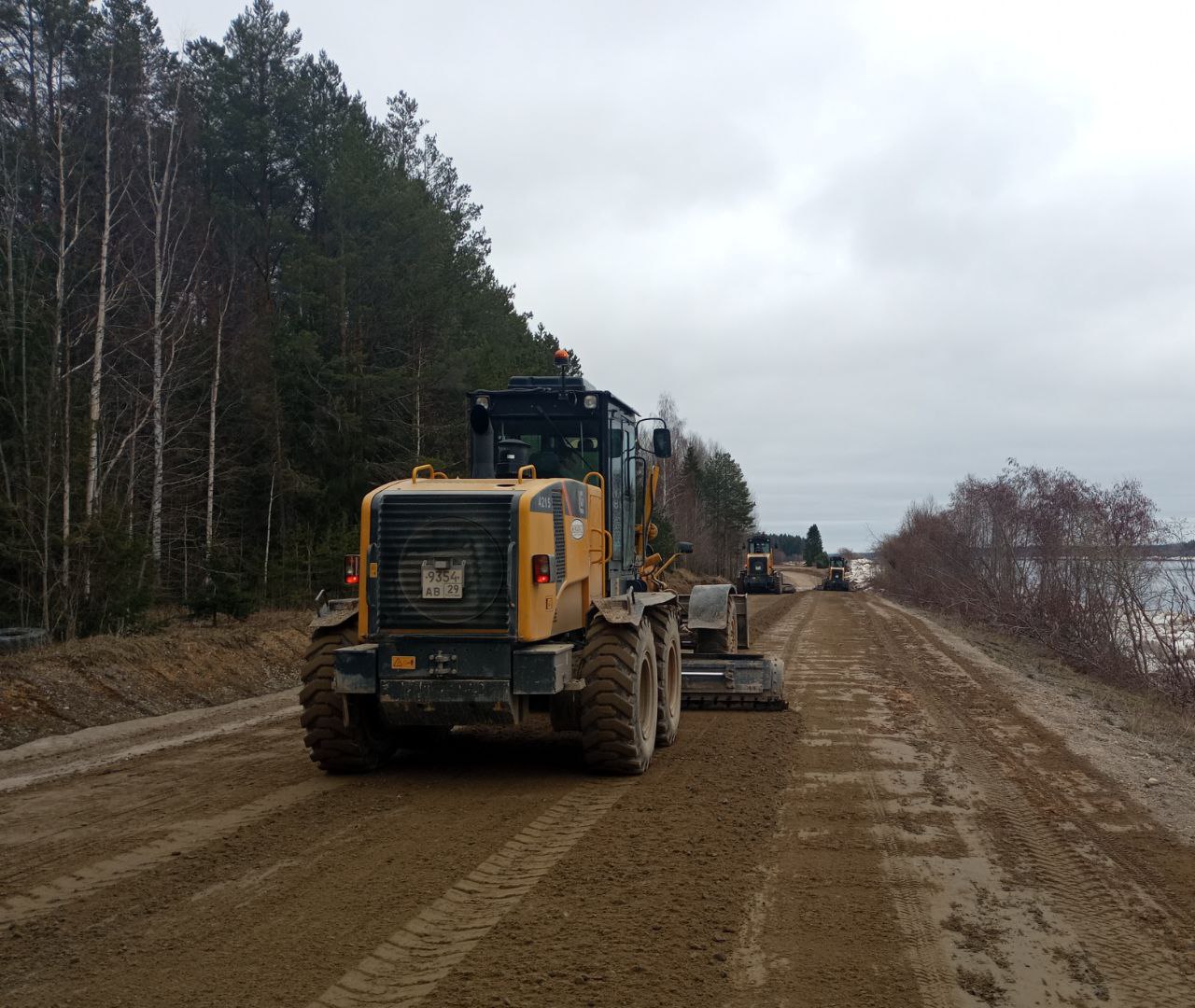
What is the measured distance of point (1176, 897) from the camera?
5.34m

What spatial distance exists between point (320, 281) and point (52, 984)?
23276mm

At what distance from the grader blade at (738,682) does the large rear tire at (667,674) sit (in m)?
1.30

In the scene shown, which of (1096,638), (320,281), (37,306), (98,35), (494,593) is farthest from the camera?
(320,281)

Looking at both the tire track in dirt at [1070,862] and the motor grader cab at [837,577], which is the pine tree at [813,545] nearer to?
the motor grader cab at [837,577]

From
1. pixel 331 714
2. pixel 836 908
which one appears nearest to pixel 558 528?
pixel 331 714

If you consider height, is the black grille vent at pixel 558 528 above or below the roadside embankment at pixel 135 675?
above

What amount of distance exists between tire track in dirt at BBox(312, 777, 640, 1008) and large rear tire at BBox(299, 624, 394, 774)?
1943mm

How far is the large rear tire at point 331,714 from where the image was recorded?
7871 mm

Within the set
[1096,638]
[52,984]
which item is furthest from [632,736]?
[1096,638]

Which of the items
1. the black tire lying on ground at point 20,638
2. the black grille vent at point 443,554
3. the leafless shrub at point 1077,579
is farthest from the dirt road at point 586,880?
the leafless shrub at point 1077,579

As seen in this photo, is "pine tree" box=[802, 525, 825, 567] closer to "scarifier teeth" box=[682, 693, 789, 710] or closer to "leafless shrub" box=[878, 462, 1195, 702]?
"leafless shrub" box=[878, 462, 1195, 702]

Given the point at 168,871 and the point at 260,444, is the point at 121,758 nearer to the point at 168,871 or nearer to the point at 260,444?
the point at 168,871

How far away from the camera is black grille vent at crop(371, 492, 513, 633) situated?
24.8 ft

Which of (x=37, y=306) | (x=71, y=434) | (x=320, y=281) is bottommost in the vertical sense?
(x=71, y=434)
